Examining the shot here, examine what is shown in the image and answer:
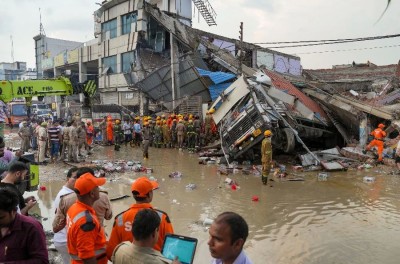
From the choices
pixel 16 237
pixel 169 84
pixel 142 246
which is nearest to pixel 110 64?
pixel 169 84

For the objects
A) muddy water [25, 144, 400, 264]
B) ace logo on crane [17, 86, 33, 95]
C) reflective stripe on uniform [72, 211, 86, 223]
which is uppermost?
ace logo on crane [17, 86, 33, 95]

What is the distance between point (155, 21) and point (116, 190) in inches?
771

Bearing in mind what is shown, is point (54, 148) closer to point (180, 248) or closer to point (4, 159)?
point (4, 159)

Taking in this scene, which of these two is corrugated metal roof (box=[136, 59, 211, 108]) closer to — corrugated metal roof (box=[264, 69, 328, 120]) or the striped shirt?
corrugated metal roof (box=[264, 69, 328, 120])

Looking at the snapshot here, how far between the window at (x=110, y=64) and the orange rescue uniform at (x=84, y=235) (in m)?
27.1

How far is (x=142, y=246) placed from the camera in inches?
89.4

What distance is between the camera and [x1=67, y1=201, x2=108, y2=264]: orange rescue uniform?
2638mm

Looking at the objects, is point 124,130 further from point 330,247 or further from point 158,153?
point 330,247

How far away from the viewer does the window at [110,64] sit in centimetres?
2864

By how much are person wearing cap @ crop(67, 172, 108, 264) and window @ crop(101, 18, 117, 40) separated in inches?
1090

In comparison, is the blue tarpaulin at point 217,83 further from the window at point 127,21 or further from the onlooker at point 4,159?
the onlooker at point 4,159

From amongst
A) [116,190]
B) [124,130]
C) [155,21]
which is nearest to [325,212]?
[116,190]

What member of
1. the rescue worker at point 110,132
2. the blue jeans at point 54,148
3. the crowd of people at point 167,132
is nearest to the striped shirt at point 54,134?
the blue jeans at point 54,148

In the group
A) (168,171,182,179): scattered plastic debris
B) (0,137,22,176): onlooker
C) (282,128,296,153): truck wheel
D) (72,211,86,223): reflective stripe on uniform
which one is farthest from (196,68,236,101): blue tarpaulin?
(72,211,86,223): reflective stripe on uniform
